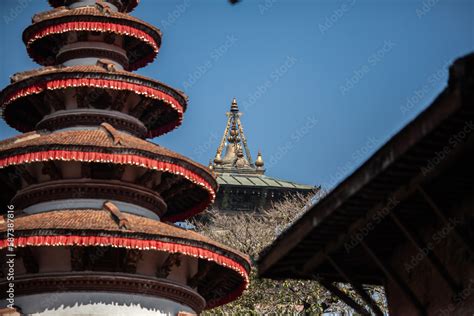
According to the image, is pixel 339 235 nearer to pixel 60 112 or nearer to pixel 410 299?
pixel 410 299

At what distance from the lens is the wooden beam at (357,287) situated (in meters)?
13.2

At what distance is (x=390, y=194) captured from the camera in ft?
36.0

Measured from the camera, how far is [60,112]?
76.3 ft

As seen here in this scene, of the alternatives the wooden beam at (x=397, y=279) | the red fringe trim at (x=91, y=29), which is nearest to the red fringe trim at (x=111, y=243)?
the wooden beam at (x=397, y=279)

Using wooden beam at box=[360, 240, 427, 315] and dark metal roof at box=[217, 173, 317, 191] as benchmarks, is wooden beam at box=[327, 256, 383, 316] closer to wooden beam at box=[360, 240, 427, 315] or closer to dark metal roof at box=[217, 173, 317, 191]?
wooden beam at box=[360, 240, 427, 315]

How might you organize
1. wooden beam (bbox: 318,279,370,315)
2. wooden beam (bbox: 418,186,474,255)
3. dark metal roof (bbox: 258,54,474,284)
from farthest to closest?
wooden beam (bbox: 318,279,370,315) → wooden beam (bbox: 418,186,474,255) → dark metal roof (bbox: 258,54,474,284)

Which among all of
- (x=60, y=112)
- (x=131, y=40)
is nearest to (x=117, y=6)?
(x=131, y=40)

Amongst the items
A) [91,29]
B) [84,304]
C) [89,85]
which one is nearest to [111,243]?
[84,304]

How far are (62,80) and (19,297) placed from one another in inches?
242

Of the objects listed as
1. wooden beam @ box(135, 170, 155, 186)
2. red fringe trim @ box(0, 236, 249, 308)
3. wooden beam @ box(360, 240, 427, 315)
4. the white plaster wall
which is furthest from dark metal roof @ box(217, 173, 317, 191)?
wooden beam @ box(360, 240, 427, 315)

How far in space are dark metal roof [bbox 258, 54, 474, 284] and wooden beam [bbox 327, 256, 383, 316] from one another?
13 cm

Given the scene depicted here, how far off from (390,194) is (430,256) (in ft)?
3.58

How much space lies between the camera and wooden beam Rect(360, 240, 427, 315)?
1206 centimetres

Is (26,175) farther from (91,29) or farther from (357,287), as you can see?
(357,287)
